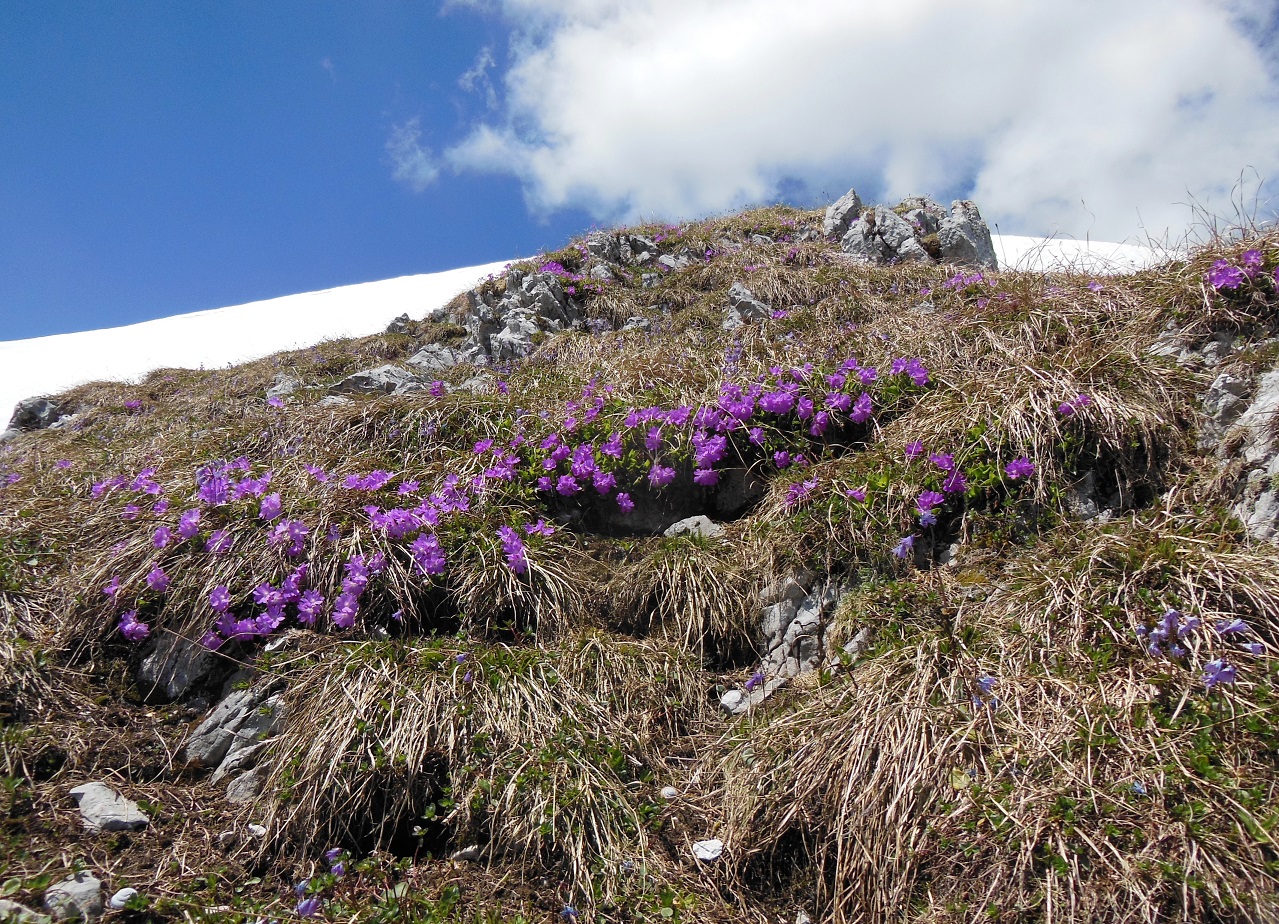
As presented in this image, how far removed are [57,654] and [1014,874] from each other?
4.52 metres

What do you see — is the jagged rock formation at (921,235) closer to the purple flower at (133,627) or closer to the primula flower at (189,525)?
the primula flower at (189,525)

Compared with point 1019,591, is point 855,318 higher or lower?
higher

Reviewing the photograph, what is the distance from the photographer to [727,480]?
4.74 metres

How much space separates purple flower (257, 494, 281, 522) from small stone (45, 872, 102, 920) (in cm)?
203

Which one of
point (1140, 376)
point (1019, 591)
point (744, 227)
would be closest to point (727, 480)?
point (1019, 591)

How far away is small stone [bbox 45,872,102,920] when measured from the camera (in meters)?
2.17

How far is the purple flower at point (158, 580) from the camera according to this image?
3.65 metres

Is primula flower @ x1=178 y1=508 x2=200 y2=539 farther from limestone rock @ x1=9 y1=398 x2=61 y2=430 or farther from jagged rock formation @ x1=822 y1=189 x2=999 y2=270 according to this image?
limestone rock @ x1=9 y1=398 x2=61 y2=430

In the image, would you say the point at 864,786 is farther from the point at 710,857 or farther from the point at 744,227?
the point at 744,227

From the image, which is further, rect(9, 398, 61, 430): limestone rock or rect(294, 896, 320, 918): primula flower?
rect(9, 398, 61, 430): limestone rock

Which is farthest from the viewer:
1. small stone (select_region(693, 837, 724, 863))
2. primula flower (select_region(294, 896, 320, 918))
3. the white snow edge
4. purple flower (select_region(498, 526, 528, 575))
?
the white snow edge

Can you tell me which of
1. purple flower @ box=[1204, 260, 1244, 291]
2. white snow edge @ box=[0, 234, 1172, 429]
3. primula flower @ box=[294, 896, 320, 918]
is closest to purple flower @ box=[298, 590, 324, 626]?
primula flower @ box=[294, 896, 320, 918]

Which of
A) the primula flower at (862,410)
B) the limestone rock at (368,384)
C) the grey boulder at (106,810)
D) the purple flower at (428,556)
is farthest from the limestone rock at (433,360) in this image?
the grey boulder at (106,810)

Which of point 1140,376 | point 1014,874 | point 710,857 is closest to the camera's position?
point 1014,874
